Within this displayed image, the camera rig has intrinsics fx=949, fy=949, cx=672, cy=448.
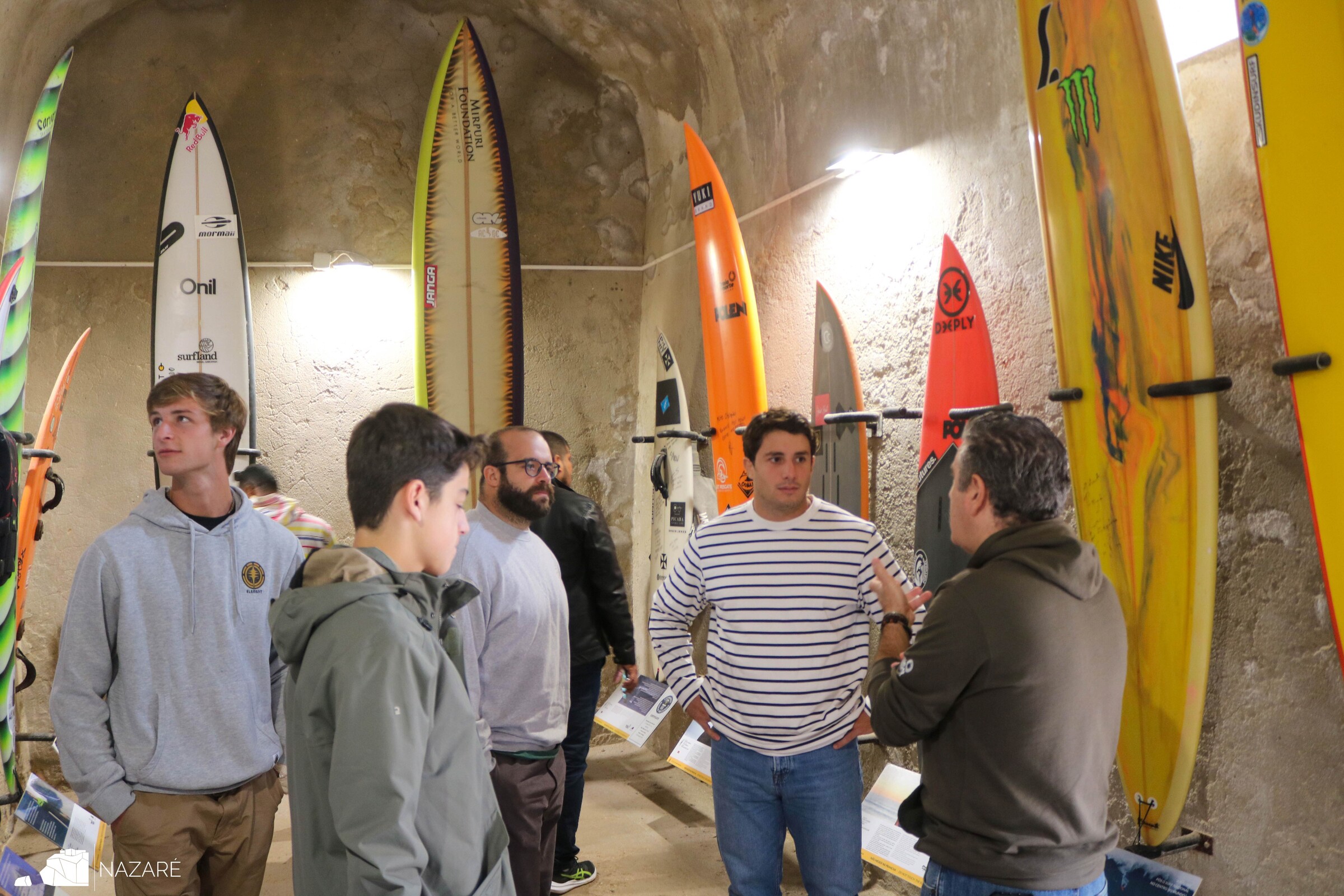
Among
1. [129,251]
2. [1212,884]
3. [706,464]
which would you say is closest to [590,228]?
[706,464]

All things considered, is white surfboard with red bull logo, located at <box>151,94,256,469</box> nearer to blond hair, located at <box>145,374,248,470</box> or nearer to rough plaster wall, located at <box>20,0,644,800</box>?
rough plaster wall, located at <box>20,0,644,800</box>

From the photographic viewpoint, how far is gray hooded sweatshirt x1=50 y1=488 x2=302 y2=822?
63.9 inches

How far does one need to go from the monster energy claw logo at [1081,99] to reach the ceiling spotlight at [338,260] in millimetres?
3383

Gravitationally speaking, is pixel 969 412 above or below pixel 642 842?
above

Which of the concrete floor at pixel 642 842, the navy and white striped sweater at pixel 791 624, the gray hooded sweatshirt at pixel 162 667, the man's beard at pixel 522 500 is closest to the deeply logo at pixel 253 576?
the gray hooded sweatshirt at pixel 162 667

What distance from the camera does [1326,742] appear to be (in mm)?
1661

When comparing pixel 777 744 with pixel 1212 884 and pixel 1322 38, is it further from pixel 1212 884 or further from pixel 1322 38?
pixel 1322 38

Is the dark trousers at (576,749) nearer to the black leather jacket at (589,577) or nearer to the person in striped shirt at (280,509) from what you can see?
the black leather jacket at (589,577)

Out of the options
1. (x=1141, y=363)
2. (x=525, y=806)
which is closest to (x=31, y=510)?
(x=525, y=806)

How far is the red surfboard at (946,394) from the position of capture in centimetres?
236

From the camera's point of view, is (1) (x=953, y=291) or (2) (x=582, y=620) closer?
(1) (x=953, y=291)

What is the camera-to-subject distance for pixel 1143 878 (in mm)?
1749

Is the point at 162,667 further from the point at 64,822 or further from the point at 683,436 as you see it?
the point at 683,436

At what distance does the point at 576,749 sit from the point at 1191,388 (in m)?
2.09
